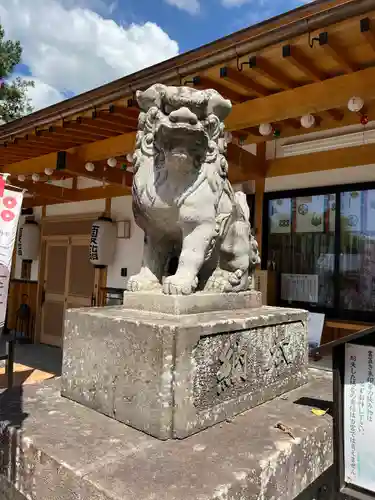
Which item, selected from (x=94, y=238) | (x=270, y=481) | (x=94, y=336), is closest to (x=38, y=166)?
(x=94, y=238)

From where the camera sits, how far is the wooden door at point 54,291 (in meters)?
7.61

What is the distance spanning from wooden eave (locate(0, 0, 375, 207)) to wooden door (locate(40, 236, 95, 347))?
9.40 feet

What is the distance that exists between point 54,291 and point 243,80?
5.99 m

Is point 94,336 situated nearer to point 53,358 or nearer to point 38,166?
point 38,166

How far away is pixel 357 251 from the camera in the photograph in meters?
4.48

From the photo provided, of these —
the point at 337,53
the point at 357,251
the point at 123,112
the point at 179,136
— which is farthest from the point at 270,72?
the point at 357,251

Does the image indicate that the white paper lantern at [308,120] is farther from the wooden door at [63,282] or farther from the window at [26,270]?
the window at [26,270]

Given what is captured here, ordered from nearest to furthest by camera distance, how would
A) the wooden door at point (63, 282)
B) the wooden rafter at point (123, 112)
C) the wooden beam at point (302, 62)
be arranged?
the wooden beam at point (302, 62), the wooden rafter at point (123, 112), the wooden door at point (63, 282)

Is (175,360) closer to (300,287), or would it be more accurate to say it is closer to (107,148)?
(107,148)

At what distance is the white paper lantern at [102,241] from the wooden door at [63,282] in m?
0.68

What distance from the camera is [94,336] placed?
1.82 meters

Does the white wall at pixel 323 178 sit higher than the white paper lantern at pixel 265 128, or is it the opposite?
the white paper lantern at pixel 265 128

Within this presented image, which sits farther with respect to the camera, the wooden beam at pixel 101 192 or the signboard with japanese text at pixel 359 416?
the wooden beam at pixel 101 192

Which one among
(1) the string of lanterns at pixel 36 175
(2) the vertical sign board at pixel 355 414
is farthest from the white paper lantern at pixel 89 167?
(2) the vertical sign board at pixel 355 414
